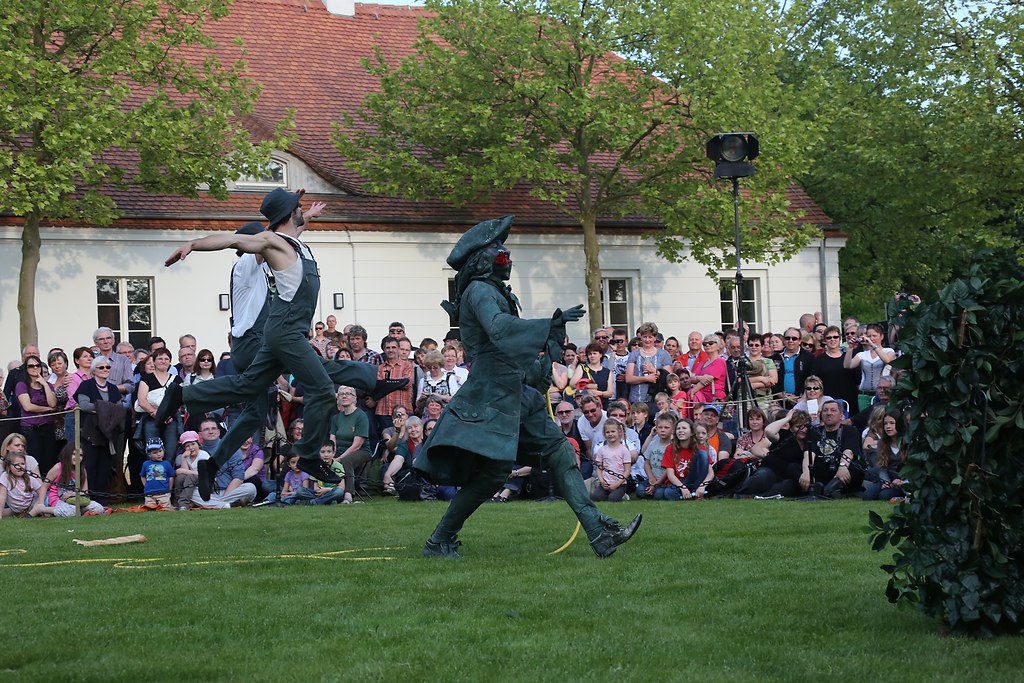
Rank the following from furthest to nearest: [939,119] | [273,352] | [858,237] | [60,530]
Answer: [858,237] < [939,119] < [60,530] < [273,352]

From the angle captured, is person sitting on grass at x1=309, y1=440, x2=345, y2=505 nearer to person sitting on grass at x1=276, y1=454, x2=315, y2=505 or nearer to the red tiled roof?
person sitting on grass at x1=276, y1=454, x2=315, y2=505

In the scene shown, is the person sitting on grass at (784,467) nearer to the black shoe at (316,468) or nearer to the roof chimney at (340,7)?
the black shoe at (316,468)

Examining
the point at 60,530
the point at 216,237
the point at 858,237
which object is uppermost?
the point at 858,237

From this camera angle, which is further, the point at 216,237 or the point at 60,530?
the point at 60,530

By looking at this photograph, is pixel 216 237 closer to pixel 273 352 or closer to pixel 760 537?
pixel 273 352

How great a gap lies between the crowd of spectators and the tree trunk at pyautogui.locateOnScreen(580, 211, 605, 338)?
10.7 meters

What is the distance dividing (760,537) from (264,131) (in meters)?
20.6

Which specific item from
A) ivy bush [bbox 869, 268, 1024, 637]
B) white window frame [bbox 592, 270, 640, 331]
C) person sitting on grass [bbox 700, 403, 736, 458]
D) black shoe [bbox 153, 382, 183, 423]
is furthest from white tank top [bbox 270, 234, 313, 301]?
white window frame [bbox 592, 270, 640, 331]

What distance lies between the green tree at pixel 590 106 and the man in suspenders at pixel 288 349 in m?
16.3

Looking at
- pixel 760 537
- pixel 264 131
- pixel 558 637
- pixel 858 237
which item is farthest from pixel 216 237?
pixel 858 237

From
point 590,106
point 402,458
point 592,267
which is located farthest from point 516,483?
point 592,267

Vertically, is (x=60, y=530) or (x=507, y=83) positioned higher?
(x=507, y=83)

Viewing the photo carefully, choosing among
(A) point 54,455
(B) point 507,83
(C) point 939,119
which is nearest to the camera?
(A) point 54,455

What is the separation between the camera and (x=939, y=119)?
1248 inches
